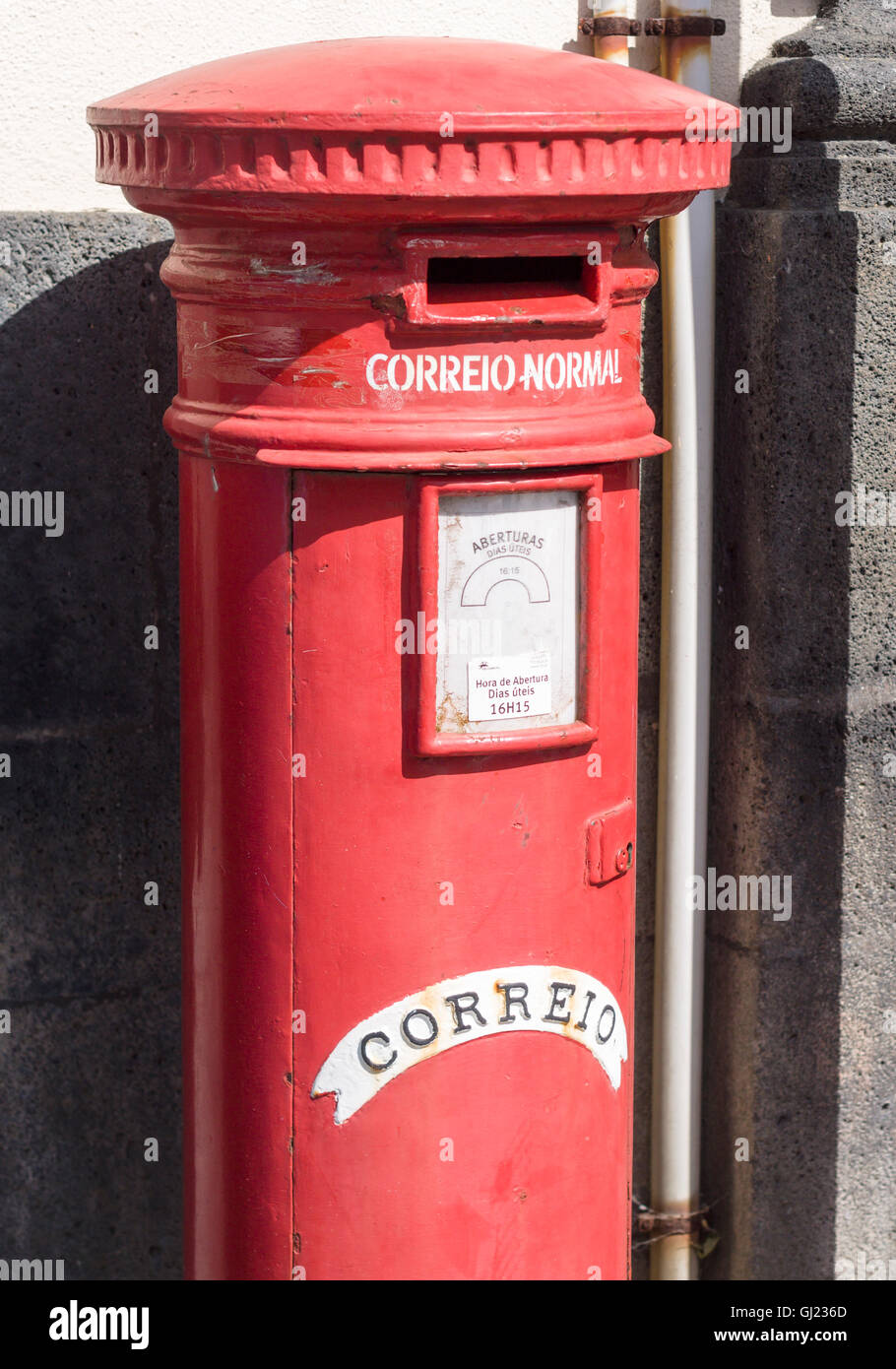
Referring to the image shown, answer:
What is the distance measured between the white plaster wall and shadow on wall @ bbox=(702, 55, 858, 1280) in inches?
28.6

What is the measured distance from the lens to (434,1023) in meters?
1.96

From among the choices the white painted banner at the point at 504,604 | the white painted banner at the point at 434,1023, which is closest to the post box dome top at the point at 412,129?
the white painted banner at the point at 504,604

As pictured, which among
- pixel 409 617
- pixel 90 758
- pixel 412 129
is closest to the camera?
pixel 412 129

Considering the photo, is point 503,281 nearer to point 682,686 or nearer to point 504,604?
point 504,604

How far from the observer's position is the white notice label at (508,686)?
74.5 inches

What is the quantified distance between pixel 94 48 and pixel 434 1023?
1.67 meters

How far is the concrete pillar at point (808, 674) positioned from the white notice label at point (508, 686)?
0.98 meters

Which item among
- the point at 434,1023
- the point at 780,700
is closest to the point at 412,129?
the point at 434,1023

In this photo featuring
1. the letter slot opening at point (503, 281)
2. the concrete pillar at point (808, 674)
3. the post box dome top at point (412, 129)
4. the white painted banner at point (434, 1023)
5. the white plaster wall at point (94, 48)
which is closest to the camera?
the post box dome top at point (412, 129)

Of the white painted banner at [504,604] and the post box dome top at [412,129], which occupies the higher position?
the post box dome top at [412,129]

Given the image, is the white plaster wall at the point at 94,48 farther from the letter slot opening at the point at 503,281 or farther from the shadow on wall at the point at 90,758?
the letter slot opening at the point at 503,281

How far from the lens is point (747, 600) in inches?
112

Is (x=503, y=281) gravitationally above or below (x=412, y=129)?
below

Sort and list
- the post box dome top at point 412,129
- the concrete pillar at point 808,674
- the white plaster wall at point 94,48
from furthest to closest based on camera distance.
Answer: the concrete pillar at point 808,674
the white plaster wall at point 94,48
the post box dome top at point 412,129
